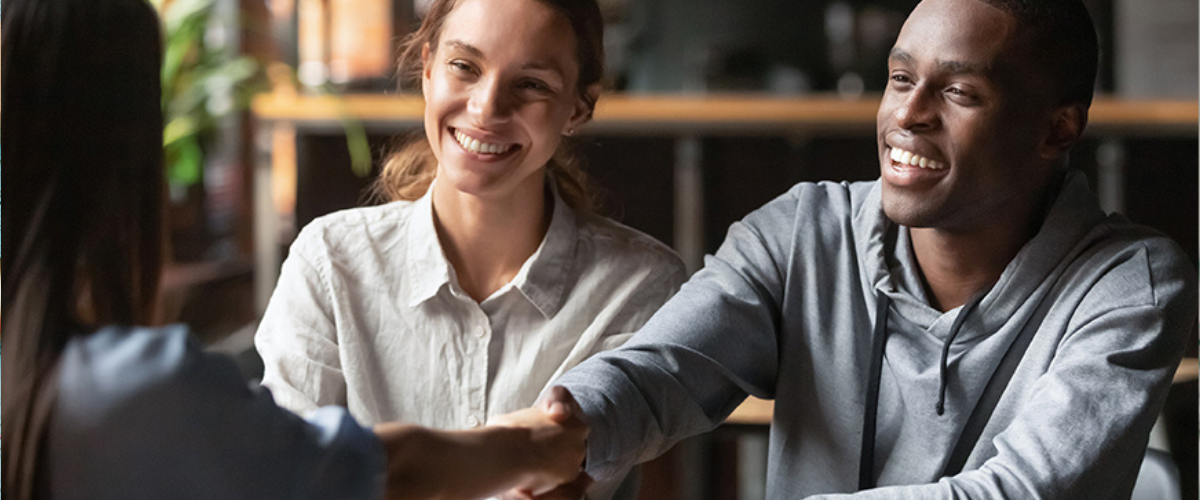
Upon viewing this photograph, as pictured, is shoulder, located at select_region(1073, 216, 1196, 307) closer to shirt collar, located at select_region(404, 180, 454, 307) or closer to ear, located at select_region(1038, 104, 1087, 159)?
ear, located at select_region(1038, 104, 1087, 159)

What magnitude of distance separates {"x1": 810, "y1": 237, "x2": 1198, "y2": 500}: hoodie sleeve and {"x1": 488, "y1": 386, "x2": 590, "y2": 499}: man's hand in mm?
154

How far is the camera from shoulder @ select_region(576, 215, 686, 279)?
79 cm

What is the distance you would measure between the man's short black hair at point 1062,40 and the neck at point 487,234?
0.32m

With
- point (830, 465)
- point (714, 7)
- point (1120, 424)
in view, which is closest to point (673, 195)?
point (830, 465)

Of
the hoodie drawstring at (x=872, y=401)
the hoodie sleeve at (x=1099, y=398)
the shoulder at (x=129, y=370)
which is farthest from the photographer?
the hoodie drawstring at (x=872, y=401)

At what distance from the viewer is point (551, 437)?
696mm

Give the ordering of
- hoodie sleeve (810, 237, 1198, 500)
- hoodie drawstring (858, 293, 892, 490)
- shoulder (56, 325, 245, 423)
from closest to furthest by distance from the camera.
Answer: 1. shoulder (56, 325, 245, 423)
2. hoodie sleeve (810, 237, 1198, 500)
3. hoodie drawstring (858, 293, 892, 490)

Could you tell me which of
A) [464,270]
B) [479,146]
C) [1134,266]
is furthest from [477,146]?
[1134,266]

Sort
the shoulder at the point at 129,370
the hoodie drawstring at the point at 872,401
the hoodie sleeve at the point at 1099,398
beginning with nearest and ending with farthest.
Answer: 1. the shoulder at the point at 129,370
2. the hoodie sleeve at the point at 1099,398
3. the hoodie drawstring at the point at 872,401

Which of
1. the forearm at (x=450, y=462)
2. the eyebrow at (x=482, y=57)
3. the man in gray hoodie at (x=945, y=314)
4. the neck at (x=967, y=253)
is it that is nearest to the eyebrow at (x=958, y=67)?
the man in gray hoodie at (x=945, y=314)

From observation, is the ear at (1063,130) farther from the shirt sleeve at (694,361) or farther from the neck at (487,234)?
the neck at (487,234)

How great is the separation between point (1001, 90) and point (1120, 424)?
0.68 ft

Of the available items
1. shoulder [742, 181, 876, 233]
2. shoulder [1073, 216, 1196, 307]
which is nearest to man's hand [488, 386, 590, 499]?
shoulder [742, 181, 876, 233]

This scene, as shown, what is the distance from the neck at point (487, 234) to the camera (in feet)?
2.53
